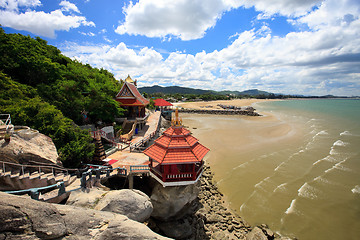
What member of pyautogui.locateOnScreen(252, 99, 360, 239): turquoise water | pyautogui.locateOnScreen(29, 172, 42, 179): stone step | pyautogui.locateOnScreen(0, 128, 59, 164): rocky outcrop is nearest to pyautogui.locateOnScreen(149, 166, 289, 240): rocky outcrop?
pyautogui.locateOnScreen(252, 99, 360, 239): turquoise water

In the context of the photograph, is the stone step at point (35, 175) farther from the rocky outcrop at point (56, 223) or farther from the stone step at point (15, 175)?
the rocky outcrop at point (56, 223)

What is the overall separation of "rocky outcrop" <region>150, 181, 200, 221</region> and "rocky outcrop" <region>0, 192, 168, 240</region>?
484 centimetres

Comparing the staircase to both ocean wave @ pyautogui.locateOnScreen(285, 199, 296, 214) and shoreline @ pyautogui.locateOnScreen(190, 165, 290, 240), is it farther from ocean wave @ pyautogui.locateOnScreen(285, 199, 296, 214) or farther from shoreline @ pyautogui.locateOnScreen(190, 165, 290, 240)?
ocean wave @ pyautogui.locateOnScreen(285, 199, 296, 214)

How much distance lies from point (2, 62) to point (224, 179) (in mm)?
26327

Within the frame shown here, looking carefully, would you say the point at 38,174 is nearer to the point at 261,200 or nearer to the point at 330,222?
the point at 261,200

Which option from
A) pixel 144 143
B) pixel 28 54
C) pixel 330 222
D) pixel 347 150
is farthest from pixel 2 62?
pixel 347 150

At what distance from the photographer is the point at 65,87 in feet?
63.4

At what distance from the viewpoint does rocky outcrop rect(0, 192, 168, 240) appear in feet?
15.2

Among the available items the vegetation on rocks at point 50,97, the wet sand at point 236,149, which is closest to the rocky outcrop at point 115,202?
the vegetation on rocks at point 50,97

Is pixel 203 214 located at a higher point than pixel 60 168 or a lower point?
lower

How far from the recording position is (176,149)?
459 inches

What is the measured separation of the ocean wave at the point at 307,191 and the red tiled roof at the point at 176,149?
11.8 m

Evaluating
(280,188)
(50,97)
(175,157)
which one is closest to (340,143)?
(280,188)

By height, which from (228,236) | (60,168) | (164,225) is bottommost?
(228,236)
